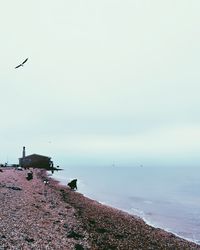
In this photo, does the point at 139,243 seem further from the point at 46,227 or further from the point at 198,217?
the point at 198,217

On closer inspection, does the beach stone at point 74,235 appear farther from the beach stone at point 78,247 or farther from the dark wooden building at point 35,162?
the dark wooden building at point 35,162

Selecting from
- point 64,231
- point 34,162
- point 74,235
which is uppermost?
point 34,162

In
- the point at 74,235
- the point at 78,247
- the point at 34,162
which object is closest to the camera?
the point at 78,247

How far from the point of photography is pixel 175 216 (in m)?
66.6

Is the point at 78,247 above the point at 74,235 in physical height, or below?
below

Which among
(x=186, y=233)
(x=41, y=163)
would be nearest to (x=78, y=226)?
(x=186, y=233)

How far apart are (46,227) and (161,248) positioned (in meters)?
9.26

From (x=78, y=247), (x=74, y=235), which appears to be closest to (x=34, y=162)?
(x=74, y=235)

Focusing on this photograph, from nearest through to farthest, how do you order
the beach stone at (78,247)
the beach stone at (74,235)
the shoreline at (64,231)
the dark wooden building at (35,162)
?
1. the shoreline at (64,231)
2. the beach stone at (78,247)
3. the beach stone at (74,235)
4. the dark wooden building at (35,162)

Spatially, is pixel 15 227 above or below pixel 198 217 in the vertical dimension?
above

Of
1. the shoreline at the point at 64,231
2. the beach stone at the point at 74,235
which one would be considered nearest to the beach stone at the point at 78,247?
the shoreline at the point at 64,231

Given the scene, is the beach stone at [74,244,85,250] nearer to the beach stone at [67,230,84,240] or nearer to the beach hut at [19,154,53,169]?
the beach stone at [67,230,84,240]

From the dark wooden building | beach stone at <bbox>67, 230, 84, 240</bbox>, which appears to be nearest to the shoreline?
beach stone at <bbox>67, 230, 84, 240</bbox>

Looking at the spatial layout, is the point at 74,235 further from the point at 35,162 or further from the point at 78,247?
the point at 35,162
